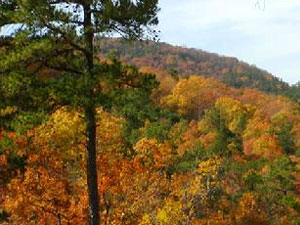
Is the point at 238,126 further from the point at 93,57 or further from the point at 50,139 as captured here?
the point at 93,57

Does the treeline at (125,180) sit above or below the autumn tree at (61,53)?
below

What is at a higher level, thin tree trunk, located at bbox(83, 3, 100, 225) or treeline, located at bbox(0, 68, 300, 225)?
thin tree trunk, located at bbox(83, 3, 100, 225)

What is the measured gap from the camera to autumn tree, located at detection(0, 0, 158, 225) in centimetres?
1310

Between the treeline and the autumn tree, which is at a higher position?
the autumn tree

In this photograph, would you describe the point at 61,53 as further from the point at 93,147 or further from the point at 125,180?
the point at 125,180

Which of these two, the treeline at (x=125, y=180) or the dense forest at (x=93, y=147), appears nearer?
the dense forest at (x=93, y=147)

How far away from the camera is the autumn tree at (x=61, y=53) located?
43.0 ft

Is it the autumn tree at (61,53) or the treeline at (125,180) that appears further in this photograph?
the treeline at (125,180)

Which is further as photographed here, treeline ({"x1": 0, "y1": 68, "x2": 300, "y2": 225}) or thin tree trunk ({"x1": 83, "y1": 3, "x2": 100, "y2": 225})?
treeline ({"x1": 0, "y1": 68, "x2": 300, "y2": 225})

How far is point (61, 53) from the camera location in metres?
14.1

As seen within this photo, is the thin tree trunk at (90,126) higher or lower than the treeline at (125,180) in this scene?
higher

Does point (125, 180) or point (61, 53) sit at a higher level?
point (61, 53)

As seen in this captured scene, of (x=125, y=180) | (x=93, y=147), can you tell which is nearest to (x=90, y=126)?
(x=93, y=147)

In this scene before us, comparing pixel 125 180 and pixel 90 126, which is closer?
pixel 90 126
